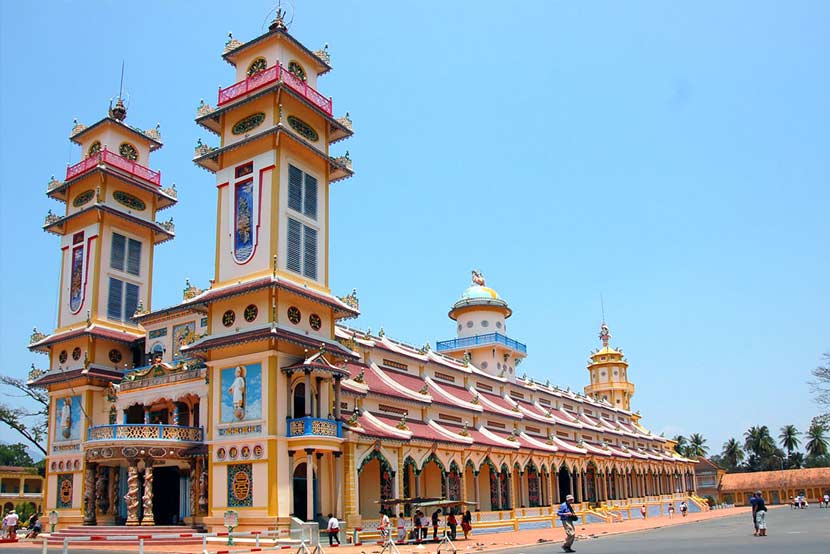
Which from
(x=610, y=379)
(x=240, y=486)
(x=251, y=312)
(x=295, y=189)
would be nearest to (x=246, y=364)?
(x=251, y=312)

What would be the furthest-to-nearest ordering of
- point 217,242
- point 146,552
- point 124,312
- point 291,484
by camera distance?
point 124,312
point 217,242
point 291,484
point 146,552

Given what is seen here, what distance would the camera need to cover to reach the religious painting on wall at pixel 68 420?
1584 inches

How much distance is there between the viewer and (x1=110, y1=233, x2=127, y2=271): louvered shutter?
43.6m

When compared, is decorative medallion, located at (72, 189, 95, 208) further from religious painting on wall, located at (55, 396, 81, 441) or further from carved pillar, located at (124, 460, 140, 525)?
carved pillar, located at (124, 460, 140, 525)

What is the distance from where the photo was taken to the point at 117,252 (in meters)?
43.9

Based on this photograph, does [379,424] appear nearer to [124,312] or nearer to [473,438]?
[473,438]

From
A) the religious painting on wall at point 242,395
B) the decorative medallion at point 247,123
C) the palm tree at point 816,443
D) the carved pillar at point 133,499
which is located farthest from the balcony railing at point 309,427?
the palm tree at point 816,443

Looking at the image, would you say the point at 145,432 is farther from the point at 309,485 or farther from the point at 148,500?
the point at 309,485

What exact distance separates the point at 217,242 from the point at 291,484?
39.7ft

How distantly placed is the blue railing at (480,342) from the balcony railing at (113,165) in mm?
29511

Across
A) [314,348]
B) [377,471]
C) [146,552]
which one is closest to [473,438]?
[377,471]

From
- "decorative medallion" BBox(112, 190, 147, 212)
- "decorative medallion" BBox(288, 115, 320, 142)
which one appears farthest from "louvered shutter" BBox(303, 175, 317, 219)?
"decorative medallion" BBox(112, 190, 147, 212)

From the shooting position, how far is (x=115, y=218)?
4366 centimetres

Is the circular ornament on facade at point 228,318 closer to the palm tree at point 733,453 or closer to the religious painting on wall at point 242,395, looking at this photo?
the religious painting on wall at point 242,395
